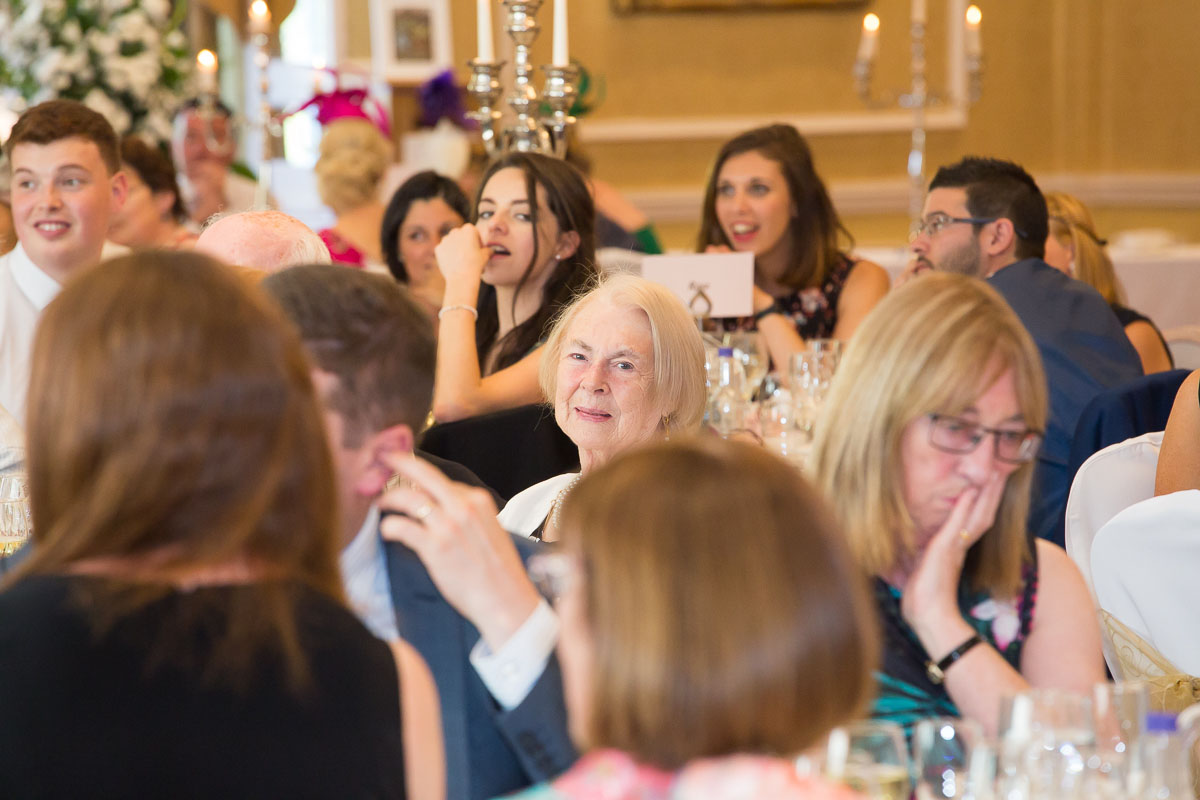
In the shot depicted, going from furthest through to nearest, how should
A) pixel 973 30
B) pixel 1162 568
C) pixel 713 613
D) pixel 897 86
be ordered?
pixel 897 86, pixel 973 30, pixel 1162 568, pixel 713 613

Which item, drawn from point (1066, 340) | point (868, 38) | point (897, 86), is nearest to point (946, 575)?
point (1066, 340)

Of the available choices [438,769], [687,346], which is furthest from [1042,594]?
[687,346]

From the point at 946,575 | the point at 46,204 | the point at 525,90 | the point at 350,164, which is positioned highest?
the point at 525,90

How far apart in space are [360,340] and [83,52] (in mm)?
4934

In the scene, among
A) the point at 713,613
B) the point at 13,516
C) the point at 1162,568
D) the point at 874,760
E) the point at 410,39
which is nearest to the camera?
the point at 713,613

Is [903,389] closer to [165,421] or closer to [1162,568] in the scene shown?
[1162,568]

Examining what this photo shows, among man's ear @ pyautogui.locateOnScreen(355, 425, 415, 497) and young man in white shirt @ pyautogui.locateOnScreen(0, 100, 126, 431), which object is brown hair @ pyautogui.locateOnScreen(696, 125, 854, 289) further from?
man's ear @ pyautogui.locateOnScreen(355, 425, 415, 497)

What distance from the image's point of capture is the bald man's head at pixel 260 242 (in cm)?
241

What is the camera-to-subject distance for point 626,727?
98 cm

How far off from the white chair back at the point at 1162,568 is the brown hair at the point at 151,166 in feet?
12.8

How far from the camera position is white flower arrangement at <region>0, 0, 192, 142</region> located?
5746mm

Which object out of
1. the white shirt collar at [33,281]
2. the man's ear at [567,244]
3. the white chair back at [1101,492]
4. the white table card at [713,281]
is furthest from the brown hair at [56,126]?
the white chair back at [1101,492]

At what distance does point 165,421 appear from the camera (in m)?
1.06

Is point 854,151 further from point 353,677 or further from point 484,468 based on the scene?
point 353,677
